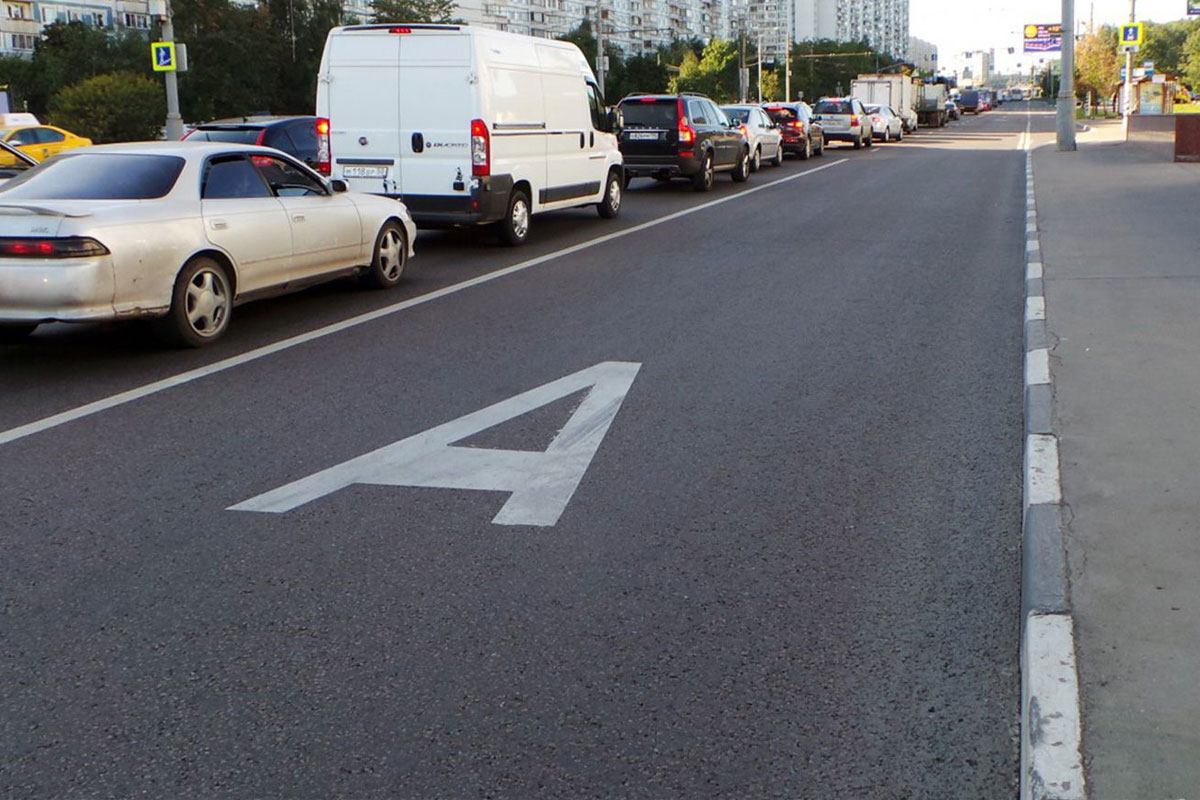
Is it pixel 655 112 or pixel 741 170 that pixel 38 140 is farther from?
pixel 741 170

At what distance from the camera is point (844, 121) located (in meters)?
42.6

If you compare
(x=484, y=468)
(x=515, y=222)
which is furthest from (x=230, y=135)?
(x=484, y=468)

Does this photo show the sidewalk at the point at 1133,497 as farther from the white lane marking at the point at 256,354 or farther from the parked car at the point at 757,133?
the parked car at the point at 757,133

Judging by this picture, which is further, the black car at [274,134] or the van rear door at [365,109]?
the black car at [274,134]

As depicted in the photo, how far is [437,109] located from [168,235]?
5.69m

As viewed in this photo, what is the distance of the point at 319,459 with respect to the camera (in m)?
6.18

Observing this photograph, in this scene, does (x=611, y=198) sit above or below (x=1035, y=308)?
above

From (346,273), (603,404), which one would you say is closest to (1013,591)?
(603,404)

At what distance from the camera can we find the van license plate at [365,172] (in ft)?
46.4

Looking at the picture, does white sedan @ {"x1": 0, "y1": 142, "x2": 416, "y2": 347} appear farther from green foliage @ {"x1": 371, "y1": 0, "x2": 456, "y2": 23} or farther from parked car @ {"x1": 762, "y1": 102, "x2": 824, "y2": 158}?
green foliage @ {"x1": 371, "y1": 0, "x2": 456, "y2": 23}

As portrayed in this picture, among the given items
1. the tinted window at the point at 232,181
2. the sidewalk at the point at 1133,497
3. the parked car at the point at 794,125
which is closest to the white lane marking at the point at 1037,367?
the sidewalk at the point at 1133,497

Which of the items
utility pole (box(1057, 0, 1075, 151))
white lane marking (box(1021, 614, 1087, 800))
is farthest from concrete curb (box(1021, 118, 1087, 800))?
utility pole (box(1057, 0, 1075, 151))

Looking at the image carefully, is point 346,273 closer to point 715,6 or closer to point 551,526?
point 551,526

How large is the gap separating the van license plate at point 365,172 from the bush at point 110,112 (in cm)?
3820
